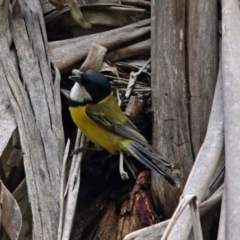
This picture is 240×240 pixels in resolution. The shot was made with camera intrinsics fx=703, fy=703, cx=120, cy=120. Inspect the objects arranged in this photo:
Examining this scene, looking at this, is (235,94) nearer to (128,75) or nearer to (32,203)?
(32,203)

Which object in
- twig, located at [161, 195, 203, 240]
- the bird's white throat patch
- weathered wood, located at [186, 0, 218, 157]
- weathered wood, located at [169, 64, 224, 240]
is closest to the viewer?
twig, located at [161, 195, 203, 240]

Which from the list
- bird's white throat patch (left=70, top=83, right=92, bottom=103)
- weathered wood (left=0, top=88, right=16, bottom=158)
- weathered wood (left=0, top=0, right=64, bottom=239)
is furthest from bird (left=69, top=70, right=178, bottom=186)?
weathered wood (left=0, top=88, right=16, bottom=158)

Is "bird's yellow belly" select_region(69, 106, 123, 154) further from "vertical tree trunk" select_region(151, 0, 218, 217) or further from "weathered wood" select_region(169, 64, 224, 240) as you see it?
"weathered wood" select_region(169, 64, 224, 240)

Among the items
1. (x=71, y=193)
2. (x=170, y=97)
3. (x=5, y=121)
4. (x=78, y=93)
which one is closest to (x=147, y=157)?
(x=170, y=97)

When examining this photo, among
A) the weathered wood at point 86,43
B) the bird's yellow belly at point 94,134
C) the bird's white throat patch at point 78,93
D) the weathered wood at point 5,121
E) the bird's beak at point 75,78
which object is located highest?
the weathered wood at point 86,43

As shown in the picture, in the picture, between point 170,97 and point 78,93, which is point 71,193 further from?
point 78,93

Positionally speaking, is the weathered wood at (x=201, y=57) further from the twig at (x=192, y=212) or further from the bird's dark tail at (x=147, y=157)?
the twig at (x=192, y=212)

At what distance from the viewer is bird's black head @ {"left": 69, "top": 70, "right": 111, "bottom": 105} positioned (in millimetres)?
3760

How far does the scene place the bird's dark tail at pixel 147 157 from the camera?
3076 mm

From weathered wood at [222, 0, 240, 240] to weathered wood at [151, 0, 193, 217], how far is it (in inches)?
10.4

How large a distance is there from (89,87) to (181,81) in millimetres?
838

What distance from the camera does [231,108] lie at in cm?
253

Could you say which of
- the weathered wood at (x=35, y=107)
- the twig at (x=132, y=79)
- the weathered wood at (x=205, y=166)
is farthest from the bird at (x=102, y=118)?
the weathered wood at (x=205, y=166)

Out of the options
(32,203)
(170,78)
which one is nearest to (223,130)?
(170,78)
